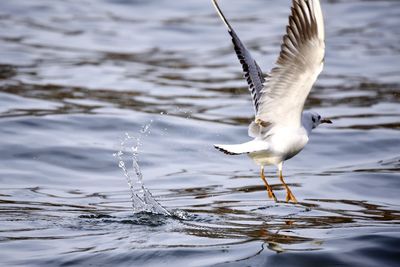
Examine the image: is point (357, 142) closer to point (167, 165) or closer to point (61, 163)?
point (167, 165)

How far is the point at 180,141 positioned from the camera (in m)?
13.6

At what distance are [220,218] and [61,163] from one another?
3.60m

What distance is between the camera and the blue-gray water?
7934mm

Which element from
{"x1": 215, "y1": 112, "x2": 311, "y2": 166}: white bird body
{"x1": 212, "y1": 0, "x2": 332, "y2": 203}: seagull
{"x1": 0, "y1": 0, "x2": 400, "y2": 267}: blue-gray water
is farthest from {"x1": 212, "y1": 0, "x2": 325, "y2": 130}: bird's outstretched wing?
{"x1": 0, "y1": 0, "x2": 400, "y2": 267}: blue-gray water

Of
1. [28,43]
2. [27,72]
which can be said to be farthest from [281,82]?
[28,43]

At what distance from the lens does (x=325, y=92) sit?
1708 cm

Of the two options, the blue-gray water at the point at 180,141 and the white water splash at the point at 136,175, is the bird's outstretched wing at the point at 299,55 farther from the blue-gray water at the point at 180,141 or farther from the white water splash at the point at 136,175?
the white water splash at the point at 136,175

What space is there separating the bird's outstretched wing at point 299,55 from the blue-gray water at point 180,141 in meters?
1.31

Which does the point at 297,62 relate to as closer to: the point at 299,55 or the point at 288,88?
the point at 299,55

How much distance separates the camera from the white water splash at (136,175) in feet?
30.7

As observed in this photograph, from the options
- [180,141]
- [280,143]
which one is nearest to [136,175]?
[180,141]

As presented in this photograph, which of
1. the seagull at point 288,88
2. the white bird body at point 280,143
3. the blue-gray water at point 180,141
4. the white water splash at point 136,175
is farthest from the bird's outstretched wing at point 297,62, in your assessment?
the white water splash at point 136,175

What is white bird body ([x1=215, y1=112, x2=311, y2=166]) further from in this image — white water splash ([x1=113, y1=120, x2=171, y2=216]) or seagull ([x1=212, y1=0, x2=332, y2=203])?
white water splash ([x1=113, y1=120, x2=171, y2=216])

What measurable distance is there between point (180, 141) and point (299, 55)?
18.3ft
